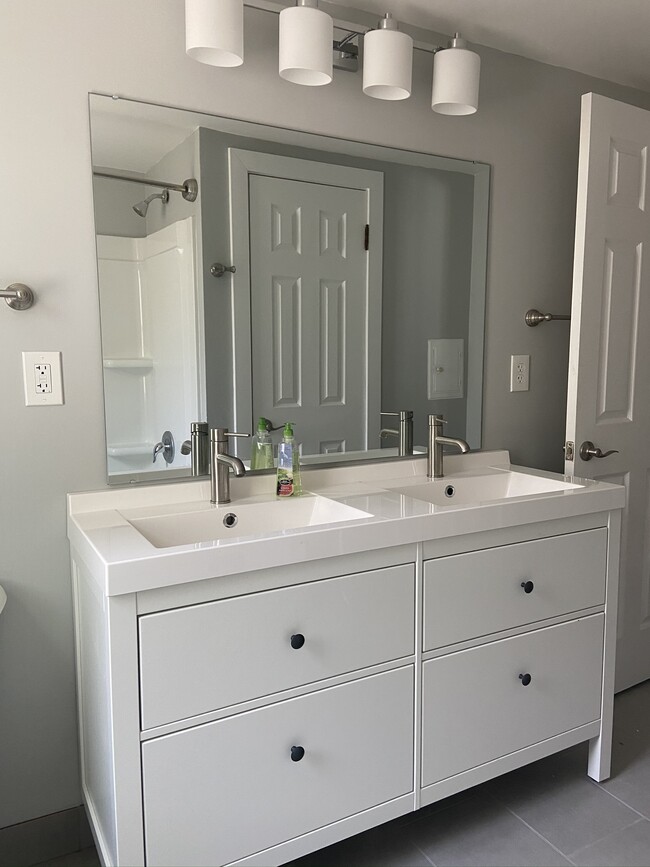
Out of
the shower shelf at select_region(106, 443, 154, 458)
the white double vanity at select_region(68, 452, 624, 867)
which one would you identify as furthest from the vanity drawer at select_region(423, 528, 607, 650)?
the shower shelf at select_region(106, 443, 154, 458)

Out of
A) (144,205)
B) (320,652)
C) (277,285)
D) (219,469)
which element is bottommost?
(320,652)

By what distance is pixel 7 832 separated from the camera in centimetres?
164

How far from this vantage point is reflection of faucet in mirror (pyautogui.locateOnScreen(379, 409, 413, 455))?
81.9 inches

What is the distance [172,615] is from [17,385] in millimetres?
662

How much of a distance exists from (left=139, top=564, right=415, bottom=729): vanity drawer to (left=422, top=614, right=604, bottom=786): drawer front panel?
7.3 inches

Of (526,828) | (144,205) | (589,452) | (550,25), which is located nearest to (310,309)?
(144,205)

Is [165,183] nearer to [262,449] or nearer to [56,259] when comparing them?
[56,259]

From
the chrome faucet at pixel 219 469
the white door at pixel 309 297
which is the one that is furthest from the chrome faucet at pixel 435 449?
the chrome faucet at pixel 219 469

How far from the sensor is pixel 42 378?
5.17 feet

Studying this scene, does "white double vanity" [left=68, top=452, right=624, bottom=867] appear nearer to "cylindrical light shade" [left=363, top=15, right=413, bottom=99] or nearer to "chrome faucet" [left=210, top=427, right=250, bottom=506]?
"chrome faucet" [left=210, top=427, right=250, bottom=506]

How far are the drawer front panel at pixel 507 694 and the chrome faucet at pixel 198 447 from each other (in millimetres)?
738

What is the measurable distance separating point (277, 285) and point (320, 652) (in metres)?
0.94

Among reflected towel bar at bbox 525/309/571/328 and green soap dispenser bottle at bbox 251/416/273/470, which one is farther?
reflected towel bar at bbox 525/309/571/328

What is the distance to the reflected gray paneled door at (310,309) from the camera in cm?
182
